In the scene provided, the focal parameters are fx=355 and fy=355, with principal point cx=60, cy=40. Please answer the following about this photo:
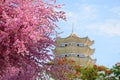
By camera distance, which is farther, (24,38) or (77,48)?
(77,48)

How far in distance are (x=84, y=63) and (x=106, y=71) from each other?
26.9m

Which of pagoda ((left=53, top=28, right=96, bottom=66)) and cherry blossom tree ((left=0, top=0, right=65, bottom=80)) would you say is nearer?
cherry blossom tree ((left=0, top=0, right=65, bottom=80))

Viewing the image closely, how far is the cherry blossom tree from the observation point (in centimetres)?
436

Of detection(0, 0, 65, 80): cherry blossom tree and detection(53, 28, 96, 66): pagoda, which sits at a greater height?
detection(53, 28, 96, 66): pagoda

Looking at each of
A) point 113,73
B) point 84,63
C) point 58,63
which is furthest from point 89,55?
point 58,63

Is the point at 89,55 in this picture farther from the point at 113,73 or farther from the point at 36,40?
the point at 36,40

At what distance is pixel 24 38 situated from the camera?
14.6ft

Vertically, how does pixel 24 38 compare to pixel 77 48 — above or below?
below

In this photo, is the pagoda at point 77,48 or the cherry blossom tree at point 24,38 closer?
the cherry blossom tree at point 24,38

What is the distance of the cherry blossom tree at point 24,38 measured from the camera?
4359 millimetres

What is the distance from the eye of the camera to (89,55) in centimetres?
4453

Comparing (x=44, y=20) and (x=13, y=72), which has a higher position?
(x=44, y=20)

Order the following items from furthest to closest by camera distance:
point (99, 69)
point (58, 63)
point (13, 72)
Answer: point (99, 69) < point (58, 63) < point (13, 72)

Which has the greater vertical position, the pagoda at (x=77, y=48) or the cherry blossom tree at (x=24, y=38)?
the pagoda at (x=77, y=48)
